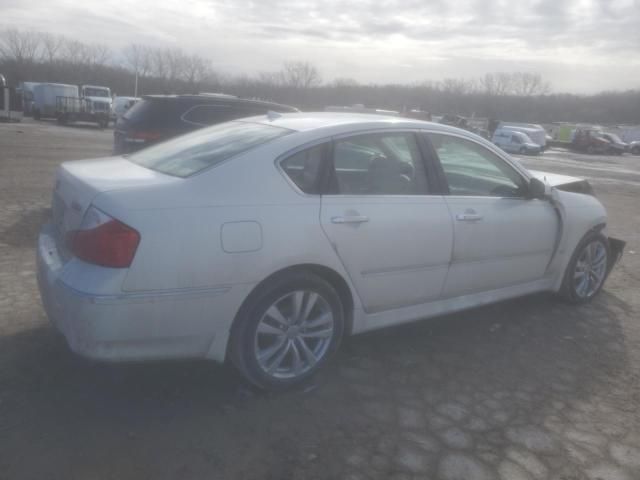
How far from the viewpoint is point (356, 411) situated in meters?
3.23

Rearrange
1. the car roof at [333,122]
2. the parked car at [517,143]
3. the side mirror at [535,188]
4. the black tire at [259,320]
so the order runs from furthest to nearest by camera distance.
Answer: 1. the parked car at [517,143]
2. the side mirror at [535,188]
3. the car roof at [333,122]
4. the black tire at [259,320]

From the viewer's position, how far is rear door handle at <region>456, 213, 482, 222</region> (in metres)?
3.93

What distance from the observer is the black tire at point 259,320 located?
3145 mm

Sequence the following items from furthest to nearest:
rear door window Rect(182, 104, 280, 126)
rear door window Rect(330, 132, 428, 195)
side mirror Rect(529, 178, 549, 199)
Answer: rear door window Rect(182, 104, 280, 126)
side mirror Rect(529, 178, 549, 199)
rear door window Rect(330, 132, 428, 195)

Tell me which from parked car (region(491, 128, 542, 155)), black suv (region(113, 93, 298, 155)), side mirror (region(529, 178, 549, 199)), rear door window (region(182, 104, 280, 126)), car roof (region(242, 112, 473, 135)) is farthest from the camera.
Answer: parked car (region(491, 128, 542, 155))

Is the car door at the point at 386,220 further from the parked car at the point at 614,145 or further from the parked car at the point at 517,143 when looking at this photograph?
the parked car at the point at 614,145

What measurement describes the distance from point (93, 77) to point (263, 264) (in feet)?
254

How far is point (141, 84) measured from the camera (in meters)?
70.2

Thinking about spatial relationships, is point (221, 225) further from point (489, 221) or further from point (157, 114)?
point (157, 114)

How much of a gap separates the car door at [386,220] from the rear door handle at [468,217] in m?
0.11

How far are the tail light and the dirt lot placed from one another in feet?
2.75

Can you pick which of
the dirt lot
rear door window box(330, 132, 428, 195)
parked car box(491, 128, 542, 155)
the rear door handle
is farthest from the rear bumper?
parked car box(491, 128, 542, 155)

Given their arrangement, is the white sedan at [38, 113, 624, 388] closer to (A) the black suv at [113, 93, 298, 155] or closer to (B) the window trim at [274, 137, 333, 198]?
(B) the window trim at [274, 137, 333, 198]

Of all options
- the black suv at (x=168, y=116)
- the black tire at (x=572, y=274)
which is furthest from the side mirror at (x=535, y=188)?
the black suv at (x=168, y=116)
